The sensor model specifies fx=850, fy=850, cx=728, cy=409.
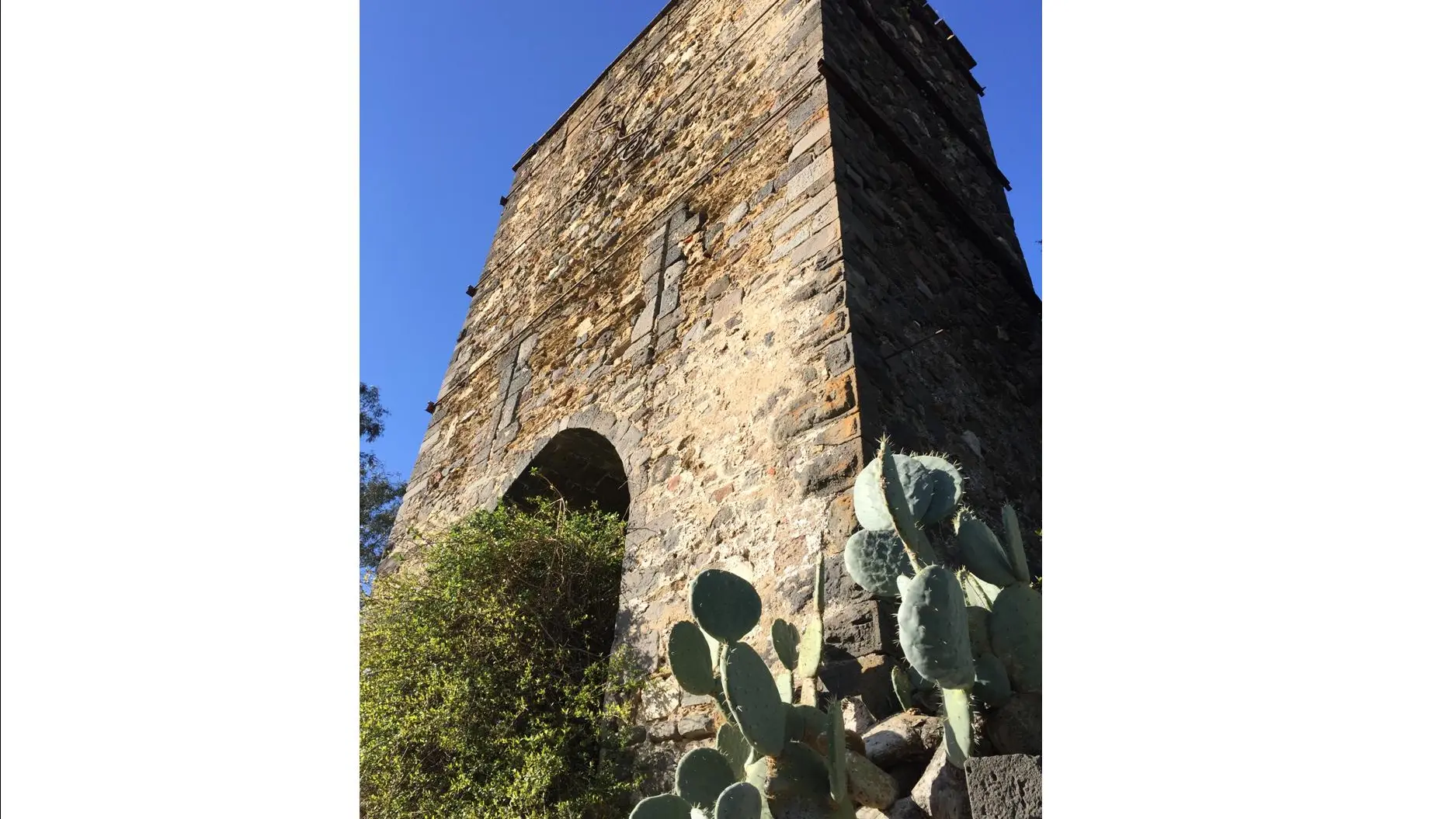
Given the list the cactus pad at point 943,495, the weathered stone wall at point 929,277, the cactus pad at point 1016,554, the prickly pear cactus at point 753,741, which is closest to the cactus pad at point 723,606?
the prickly pear cactus at point 753,741

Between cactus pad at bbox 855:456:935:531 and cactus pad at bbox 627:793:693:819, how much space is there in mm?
792

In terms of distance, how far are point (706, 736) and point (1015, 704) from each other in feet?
4.27

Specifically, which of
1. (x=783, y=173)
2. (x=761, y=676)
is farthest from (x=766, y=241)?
(x=761, y=676)

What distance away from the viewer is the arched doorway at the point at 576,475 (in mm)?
4762

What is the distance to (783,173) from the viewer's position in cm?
402

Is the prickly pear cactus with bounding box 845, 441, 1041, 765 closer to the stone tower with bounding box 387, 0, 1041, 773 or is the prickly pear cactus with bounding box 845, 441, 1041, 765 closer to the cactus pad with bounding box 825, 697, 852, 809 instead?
the cactus pad with bounding box 825, 697, 852, 809

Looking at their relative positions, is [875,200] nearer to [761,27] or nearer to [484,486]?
[761,27]

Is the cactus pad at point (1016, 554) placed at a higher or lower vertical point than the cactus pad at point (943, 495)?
lower

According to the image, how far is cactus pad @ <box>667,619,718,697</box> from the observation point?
7.27 ft

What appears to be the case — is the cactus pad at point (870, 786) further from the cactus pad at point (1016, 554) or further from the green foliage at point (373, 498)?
the green foliage at point (373, 498)

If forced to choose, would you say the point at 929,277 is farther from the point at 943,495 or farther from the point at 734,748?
the point at 734,748

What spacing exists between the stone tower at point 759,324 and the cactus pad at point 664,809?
640 millimetres

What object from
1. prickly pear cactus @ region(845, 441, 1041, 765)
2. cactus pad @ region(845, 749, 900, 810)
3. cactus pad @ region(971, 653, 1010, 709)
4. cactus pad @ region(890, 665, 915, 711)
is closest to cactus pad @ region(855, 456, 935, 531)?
prickly pear cactus @ region(845, 441, 1041, 765)

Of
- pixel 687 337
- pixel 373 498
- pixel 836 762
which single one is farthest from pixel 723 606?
pixel 373 498
